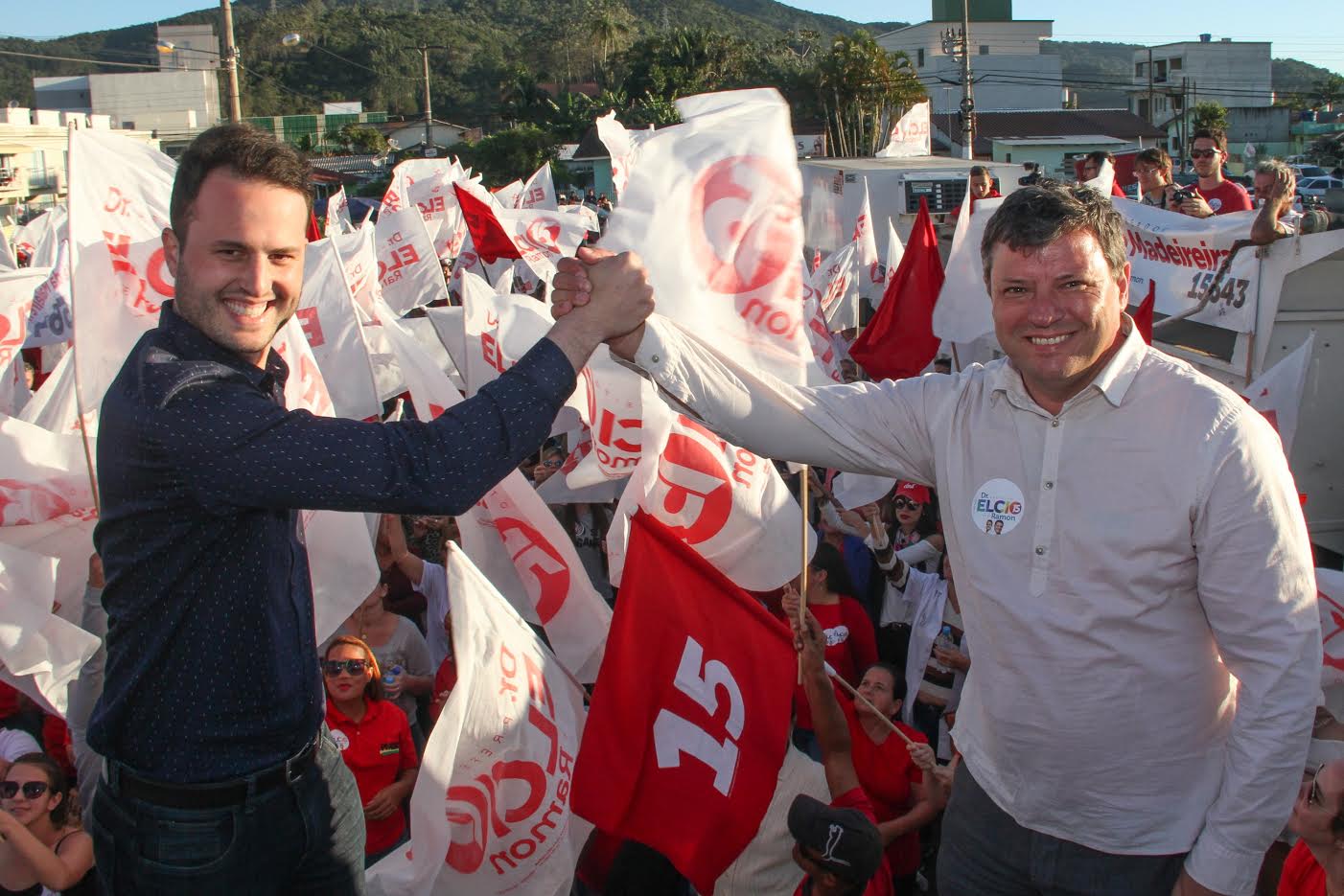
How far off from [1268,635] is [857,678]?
325cm

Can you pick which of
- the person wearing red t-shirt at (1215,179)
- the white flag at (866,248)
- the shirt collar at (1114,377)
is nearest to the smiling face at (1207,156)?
the person wearing red t-shirt at (1215,179)

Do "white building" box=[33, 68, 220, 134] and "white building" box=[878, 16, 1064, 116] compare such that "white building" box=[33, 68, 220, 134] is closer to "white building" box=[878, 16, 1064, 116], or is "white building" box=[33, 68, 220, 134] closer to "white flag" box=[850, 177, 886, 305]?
"white building" box=[878, 16, 1064, 116]

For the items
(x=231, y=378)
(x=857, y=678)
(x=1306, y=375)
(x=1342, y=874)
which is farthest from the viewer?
(x=1306, y=375)

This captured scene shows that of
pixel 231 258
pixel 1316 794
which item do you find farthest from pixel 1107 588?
pixel 231 258

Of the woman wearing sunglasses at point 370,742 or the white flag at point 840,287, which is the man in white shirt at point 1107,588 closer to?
the woman wearing sunglasses at point 370,742

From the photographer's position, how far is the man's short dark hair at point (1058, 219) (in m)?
2.25

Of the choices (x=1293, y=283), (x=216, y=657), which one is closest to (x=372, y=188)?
(x=1293, y=283)

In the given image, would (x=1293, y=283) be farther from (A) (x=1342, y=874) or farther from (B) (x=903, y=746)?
(A) (x=1342, y=874)

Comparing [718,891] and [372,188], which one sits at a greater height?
[372,188]

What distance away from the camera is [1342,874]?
3006 mm

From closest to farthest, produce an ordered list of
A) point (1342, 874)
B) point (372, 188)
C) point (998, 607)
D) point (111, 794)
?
point (111, 794), point (998, 607), point (1342, 874), point (372, 188)

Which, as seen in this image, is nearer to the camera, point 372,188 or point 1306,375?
point 1306,375

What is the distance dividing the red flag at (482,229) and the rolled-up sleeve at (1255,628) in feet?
29.9

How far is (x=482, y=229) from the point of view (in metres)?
10.8
